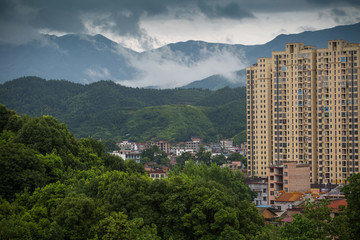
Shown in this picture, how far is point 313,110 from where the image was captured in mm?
75250

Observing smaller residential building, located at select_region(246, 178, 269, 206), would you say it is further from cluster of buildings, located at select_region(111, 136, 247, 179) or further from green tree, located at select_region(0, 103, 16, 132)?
cluster of buildings, located at select_region(111, 136, 247, 179)

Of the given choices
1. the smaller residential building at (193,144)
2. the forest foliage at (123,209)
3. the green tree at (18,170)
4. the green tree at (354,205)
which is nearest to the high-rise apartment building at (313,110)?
the forest foliage at (123,209)

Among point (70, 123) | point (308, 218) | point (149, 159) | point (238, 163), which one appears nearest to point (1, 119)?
point (308, 218)

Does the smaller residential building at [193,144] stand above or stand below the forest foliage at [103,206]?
below

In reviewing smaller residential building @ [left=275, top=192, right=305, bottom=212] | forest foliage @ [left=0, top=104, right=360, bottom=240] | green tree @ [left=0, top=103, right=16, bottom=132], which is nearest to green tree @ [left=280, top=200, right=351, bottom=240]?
forest foliage @ [left=0, top=104, right=360, bottom=240]

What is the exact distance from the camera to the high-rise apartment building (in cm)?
7250

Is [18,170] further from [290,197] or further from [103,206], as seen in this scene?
[290,197]

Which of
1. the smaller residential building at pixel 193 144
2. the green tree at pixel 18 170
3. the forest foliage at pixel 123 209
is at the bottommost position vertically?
the smaller residential building at pixel 193 144

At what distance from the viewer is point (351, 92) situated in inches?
2864

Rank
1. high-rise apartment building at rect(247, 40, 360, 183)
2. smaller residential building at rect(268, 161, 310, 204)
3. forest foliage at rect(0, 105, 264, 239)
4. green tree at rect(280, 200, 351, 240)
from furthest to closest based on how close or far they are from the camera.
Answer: high-rise apartment building at rect(247, 40, 360, 183), smaller residential building at rect(268, 161, 310, 204), forest foliage at rect(0, 105, 264, 239), green tree at rect(280, 200, 351, 240)

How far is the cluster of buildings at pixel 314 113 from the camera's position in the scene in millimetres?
72312

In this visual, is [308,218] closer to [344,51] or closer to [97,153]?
[97,153]

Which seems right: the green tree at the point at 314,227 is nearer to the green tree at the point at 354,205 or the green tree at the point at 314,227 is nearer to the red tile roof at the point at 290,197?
the green tree at the point at 354,205

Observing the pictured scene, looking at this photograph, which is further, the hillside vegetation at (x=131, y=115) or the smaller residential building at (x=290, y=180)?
the hillside vegetation at (x=131, y=115)
